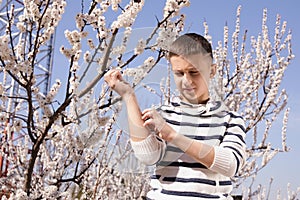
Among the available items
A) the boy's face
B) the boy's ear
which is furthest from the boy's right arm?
the boy's ear

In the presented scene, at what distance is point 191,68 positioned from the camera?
Answer: 107 centimetres

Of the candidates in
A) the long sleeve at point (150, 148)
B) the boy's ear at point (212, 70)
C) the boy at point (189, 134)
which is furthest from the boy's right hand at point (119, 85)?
the boy's ear at point (212, 70)

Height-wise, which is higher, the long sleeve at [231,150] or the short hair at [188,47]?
the short hair at [188,47]

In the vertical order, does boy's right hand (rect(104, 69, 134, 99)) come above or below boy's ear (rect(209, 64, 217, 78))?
below

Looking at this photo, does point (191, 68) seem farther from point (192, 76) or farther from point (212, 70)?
point (212, 70)

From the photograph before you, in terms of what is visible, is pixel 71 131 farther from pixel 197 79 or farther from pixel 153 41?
pixel 197 79

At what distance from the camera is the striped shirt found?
1.09m

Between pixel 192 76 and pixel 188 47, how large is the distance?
80mm

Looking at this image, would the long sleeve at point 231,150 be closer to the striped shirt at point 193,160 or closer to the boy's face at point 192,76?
the striped shirt at point 193,160

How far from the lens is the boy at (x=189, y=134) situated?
3.40 ft

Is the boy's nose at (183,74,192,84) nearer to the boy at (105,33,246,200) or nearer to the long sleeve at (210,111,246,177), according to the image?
the boy at (105,33,246,200)

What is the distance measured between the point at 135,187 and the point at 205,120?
12.2 feet

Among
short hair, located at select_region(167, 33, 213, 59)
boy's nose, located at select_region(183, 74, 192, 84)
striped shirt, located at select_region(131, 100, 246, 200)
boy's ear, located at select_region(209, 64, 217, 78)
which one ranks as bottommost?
striped shirt, located at select_region(131, 100, 246, 200)

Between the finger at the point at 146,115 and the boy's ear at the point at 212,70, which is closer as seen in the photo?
the finger at the point at 146,115
